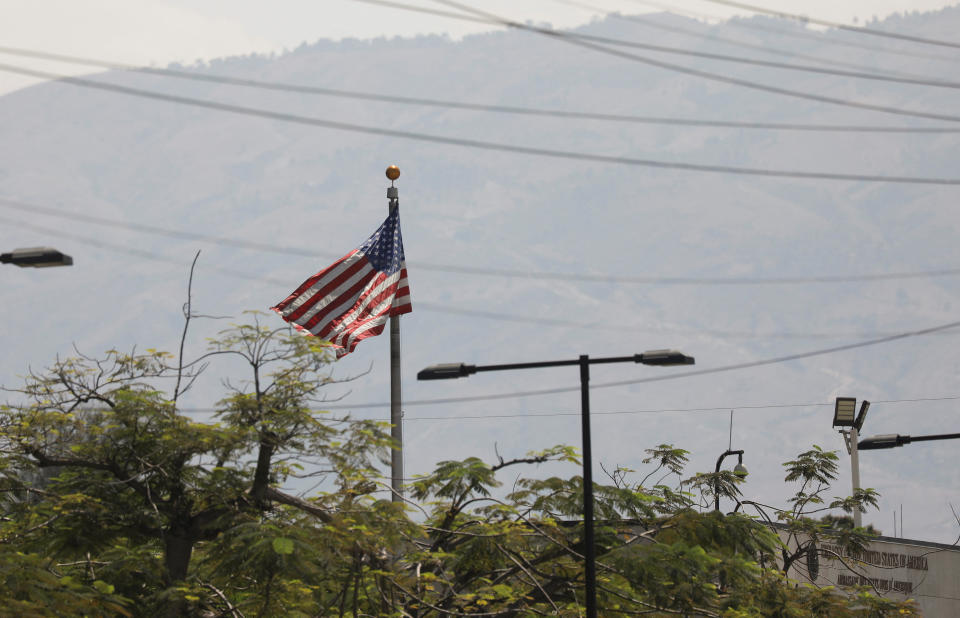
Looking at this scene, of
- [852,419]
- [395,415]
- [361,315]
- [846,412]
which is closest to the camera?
[395,415]

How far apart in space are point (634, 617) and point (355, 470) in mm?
5915

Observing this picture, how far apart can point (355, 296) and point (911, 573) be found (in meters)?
21.6

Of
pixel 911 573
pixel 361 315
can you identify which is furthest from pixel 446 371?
pixel 911 573

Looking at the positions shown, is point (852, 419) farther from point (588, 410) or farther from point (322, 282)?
point (588, 410)

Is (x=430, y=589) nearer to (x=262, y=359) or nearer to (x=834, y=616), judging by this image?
(x=262, y=359)

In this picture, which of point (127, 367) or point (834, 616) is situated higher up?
point (127, 367)

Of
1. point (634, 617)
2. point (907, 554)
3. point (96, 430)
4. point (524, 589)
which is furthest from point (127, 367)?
point (907, 554)

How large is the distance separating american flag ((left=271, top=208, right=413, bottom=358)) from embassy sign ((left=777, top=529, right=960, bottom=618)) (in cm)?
1708

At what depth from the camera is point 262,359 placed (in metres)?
19.2

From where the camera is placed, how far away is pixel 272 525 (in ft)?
61.9

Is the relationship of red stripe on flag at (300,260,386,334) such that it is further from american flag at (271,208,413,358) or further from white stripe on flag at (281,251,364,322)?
white stripe on flag at (281,251,364,322)

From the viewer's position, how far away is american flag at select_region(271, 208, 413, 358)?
2422 centimetres

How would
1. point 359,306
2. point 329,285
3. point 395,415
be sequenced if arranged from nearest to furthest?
point 395,415
point 329,285
point 359,306

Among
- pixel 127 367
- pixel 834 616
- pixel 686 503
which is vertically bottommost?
pixel 834 616
